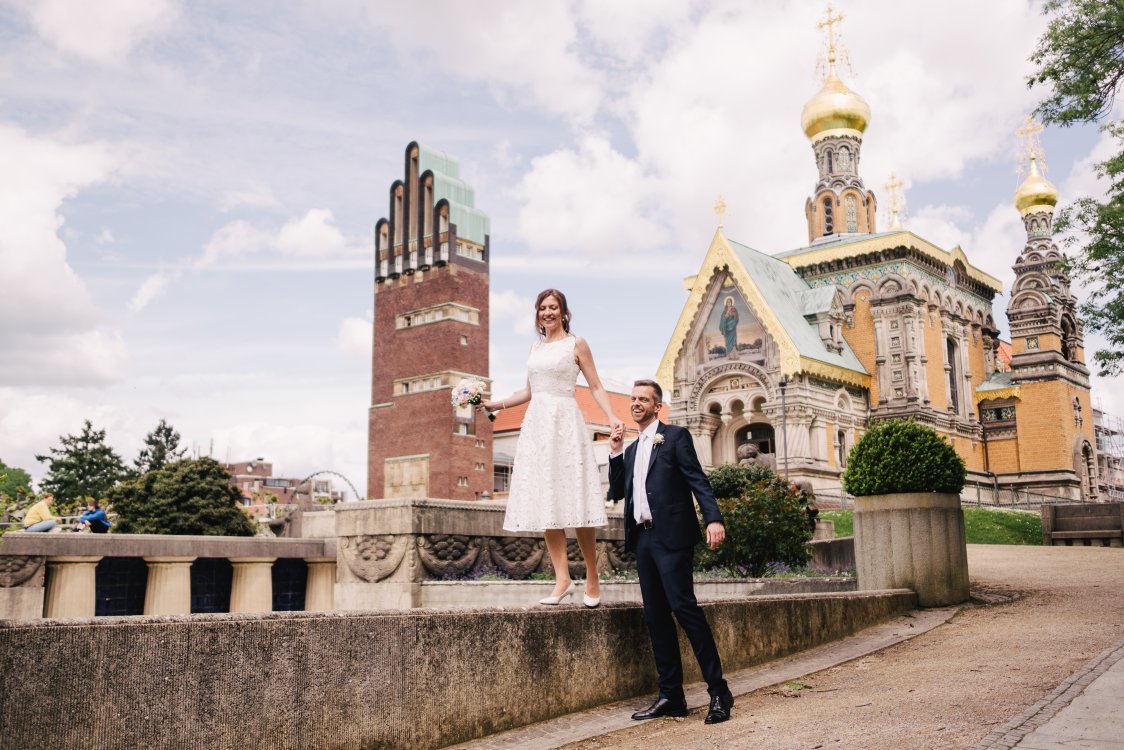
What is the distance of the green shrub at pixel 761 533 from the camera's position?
14375 mm

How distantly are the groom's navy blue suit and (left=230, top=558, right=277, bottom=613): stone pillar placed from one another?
10036 mm

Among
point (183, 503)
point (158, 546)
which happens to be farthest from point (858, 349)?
point (158, 546)

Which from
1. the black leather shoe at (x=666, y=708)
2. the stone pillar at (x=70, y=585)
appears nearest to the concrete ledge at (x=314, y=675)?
the black leather shoe at (x=666, y=708)

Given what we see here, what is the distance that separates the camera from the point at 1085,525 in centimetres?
2195

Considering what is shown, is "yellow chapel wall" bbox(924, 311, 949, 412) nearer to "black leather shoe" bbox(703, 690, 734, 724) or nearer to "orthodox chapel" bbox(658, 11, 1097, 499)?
"orthodox chapel" bbox(658, 11, 1097, 499)

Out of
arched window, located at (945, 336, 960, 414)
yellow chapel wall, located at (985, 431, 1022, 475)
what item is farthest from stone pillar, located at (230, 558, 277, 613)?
yellow chapel wall, located at (985, 431, 1022, 475)

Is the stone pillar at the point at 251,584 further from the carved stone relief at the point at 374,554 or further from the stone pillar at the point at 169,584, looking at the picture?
the carved stone relief at the point at 374,554

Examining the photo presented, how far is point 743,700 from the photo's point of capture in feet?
20.0

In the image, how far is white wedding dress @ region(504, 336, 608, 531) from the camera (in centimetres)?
590

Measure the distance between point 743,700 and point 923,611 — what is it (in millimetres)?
5086

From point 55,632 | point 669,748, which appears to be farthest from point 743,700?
point 55,632

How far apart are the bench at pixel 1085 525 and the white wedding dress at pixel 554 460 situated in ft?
62.1

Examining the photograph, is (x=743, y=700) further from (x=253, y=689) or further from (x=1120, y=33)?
(x=1120, y=33)

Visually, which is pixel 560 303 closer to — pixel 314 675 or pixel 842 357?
pixel 314 675
